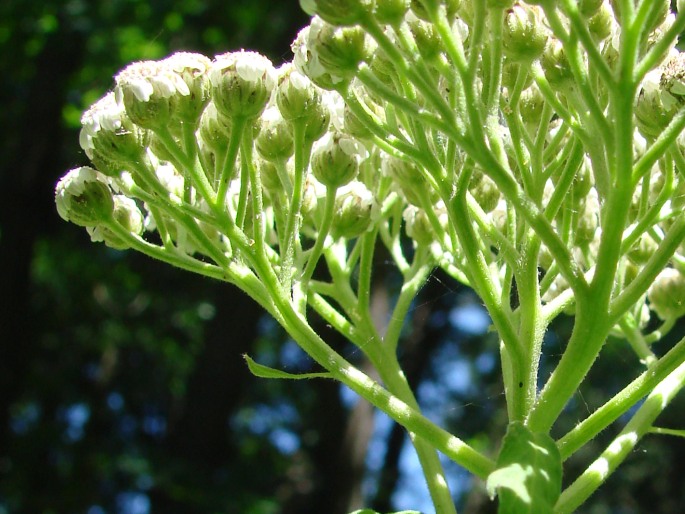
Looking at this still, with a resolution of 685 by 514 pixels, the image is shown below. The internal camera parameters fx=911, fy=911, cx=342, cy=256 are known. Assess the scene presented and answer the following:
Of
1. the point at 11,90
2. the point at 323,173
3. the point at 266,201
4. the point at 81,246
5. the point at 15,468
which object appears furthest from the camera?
the point at 81,246

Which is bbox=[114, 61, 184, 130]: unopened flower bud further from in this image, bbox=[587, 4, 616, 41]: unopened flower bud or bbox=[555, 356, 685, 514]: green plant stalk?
bbox=[555, 356, 685, 514]: green plant stalk

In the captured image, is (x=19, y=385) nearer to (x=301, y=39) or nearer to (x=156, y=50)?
(x=156, y=50)

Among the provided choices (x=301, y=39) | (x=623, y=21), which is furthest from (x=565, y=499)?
(x=301, y=39)

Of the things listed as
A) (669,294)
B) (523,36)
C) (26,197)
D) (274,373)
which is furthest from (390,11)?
(26,197)

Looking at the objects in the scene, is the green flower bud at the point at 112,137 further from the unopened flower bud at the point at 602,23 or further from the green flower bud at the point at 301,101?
the unopened flower bud at the point at 602,23

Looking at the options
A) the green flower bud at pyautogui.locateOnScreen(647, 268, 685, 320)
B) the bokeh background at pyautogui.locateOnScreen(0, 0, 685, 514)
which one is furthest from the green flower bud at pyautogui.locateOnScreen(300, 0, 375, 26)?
the bokeh background at pyautogui.locateOnScreen(0, 0, 685, 514)

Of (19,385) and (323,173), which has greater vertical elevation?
(323,173)

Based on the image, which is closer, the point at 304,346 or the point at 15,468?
the point at 304,346

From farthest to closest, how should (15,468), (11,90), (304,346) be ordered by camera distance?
(11,90) < (15,468) < (304,346)
